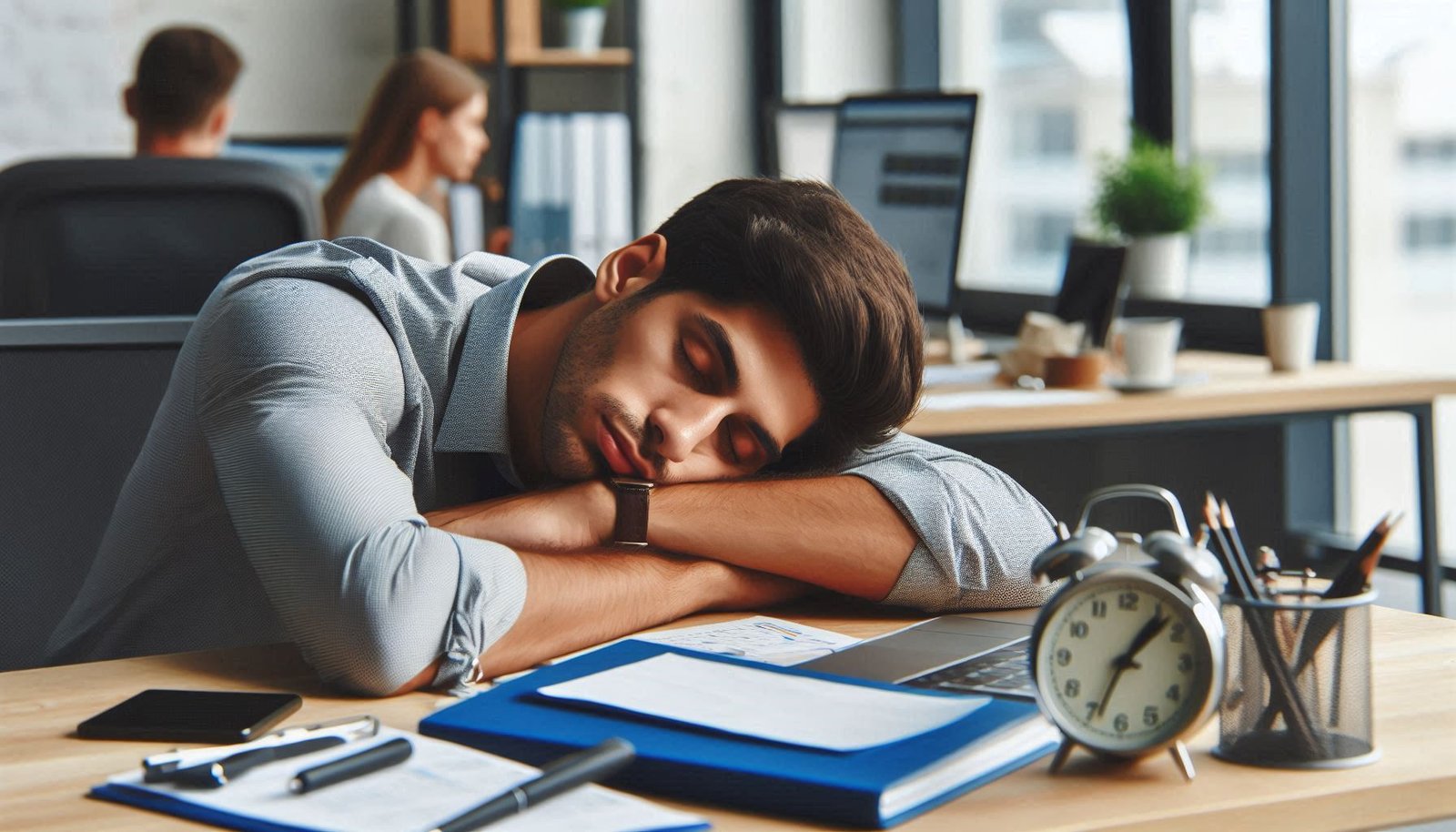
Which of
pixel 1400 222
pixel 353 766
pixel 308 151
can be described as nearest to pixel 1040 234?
pixel 1400 222

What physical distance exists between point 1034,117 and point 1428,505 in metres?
1.97

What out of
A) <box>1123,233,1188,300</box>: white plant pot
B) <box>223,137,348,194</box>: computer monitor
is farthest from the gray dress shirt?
<box>223,137,348,194</box>: computer monitor

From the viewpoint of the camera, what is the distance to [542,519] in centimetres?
137

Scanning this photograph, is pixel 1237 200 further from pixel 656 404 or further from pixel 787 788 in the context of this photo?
pixel 787 788

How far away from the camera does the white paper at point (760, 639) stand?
119cm

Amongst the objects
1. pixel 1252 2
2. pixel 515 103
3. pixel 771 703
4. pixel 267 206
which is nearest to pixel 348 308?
pixel 771 703

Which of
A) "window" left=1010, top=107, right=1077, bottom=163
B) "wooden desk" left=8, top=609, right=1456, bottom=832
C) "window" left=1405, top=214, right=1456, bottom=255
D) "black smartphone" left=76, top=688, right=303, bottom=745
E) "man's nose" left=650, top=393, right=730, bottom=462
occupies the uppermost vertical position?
"window" left=1010, top=107, right=1077, bottom=163

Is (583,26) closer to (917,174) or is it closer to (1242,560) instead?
(917,174)

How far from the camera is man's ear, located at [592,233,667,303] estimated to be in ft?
4.93

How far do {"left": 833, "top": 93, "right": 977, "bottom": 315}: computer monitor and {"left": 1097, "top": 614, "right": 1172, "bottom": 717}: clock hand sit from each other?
2.00 meters

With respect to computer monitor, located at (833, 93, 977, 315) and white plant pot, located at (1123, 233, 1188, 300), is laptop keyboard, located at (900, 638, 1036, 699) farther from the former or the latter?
white plant pot, located at (1123, 233, 1188, 300)

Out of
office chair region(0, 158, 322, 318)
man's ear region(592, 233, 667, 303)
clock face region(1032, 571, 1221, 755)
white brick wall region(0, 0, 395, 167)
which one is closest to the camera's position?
clock face region(1032, 571, 1221, 755)

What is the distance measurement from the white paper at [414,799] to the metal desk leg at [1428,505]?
2081mm

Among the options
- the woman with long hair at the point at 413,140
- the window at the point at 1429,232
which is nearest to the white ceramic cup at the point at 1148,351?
the window at the point at 1429,232
